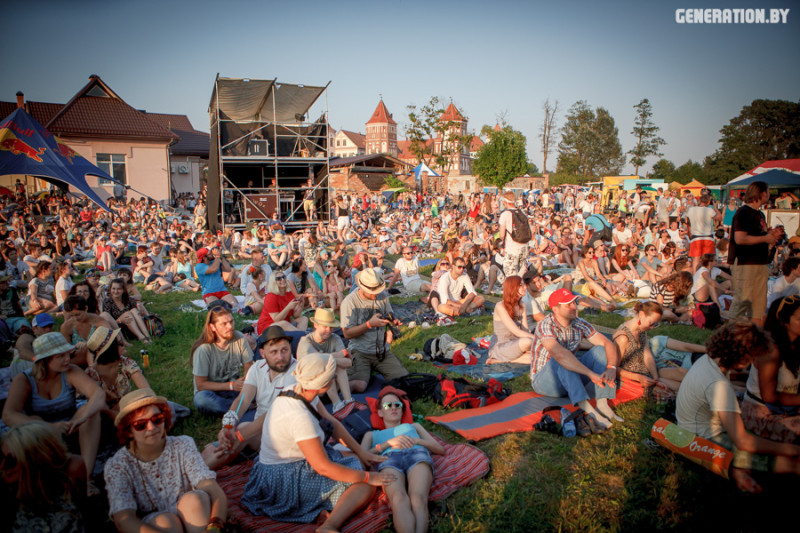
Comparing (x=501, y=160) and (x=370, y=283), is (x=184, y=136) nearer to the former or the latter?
(x=501, y=160)

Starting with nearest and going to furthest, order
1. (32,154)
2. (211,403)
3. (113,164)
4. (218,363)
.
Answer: (211,403) < (218,363) < (32,154) < (113,164)

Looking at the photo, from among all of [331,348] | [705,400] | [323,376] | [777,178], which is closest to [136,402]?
[323,376]

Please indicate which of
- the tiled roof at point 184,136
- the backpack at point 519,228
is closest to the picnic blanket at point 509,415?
the backpack at point 519,228

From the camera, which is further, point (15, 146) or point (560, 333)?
point (15, 146)

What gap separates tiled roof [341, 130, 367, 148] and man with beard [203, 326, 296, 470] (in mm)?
97681

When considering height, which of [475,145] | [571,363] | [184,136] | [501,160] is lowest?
[571,363]

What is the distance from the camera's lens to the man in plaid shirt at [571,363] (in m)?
4.36

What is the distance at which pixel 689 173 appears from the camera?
144 ft

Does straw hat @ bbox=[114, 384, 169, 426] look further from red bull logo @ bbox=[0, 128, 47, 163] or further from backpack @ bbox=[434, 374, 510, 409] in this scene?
red bull logo @ bbox=[0, 128, 47, 163]

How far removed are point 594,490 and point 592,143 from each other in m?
A: 74.3

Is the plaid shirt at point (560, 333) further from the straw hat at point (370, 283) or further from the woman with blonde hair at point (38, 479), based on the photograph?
the woman with blonde hair at point (38, 479)

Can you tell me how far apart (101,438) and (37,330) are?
2.16 metres

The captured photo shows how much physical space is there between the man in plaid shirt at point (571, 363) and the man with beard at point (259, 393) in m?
2.46

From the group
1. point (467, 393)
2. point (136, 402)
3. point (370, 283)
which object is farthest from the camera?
point (370, 283)
